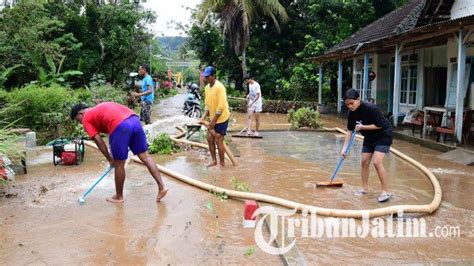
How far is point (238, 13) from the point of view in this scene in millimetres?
24531

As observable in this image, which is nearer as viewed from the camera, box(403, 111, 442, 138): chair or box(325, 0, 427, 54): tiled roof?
box(403, 111, 442, 138): chair

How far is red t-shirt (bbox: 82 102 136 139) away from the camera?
565 centimetres

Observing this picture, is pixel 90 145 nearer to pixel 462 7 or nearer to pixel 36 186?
pixel 36 186

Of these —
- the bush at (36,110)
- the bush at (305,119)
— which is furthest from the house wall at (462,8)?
the bush at (36,110)

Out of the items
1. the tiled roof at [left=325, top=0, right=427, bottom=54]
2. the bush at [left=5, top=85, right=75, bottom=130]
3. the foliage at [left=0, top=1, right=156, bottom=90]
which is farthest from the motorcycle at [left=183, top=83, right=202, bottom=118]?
the tiled roof at [left=325, top=0, right=427, bottom=54]

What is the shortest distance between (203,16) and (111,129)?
20.5 meters

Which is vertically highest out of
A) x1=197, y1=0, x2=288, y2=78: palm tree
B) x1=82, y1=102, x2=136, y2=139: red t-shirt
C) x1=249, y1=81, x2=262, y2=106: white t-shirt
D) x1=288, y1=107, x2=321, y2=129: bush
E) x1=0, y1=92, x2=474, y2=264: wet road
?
x1=197, y1=0, x2=288, y2=78: palm tree

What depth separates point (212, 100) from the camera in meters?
7.96

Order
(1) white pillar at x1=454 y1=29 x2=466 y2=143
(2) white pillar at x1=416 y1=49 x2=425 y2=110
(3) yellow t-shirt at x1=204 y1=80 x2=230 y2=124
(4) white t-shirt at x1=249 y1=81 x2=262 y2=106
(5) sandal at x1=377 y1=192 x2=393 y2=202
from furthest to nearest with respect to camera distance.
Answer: (2) white pillar at x1=416 y1=49 x2=425 y2=110
(4) white t-shirt at x1=249 y1=81 x2=262 y2=106
(1) white pillar at x1=454 y1=29 x2=466 y2=143
(3) yellow t-shirt at x1=204 y1=80 x2=230 y2=124
(5) sandal at x1=377 y1=192 x2=393 y2=202

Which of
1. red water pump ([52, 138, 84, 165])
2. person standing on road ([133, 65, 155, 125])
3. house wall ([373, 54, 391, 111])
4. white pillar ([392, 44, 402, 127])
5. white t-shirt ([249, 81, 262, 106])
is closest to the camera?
red water pump ([52, 138, 84, 165])

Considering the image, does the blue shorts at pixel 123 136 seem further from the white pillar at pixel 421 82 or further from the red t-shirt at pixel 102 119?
the white pillar at pixel 421 82

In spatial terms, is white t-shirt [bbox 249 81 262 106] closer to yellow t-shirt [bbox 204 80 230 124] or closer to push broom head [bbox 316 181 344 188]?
yellow t-shirt [bbox 204 80 230 124]

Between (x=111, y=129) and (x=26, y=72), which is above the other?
(x=26, y=72)

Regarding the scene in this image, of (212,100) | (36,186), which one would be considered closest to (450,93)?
(212,100)
